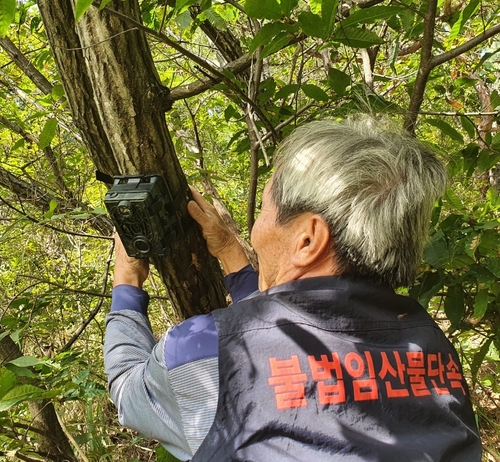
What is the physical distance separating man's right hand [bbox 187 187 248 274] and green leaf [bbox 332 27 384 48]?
690mm

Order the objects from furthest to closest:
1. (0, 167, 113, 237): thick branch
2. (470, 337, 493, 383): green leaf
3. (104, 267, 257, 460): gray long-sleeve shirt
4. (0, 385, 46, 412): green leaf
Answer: (0, 167, 113, 237): thick branch
(470, 337, 493, 383): green leaf
(0, 385, 46, 412): green leaf
(104, 267, 257, 460): gray long-sleeve shirt

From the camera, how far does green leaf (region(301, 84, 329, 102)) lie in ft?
5.62

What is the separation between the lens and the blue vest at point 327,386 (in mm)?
985

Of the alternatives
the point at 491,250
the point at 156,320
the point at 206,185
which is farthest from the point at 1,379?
the point at 156,320

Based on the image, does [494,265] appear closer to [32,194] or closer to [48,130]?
[48,130]

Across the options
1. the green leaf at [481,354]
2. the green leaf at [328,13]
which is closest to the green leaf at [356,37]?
the green leaf at [328,13]

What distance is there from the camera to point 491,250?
1.64m

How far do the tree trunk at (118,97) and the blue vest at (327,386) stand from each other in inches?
21.8

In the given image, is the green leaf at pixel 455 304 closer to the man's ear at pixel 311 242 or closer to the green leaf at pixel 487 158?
the green leaf at pixel 487 158

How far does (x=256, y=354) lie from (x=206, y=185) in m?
1.65

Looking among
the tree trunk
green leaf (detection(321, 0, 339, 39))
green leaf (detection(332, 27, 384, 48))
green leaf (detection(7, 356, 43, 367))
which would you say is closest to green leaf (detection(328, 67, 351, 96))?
green leaf (detection(332, 27, 384, 48))

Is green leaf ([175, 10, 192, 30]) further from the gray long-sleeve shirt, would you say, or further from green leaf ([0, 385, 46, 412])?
green leaf ([0, 385, 46, 412])

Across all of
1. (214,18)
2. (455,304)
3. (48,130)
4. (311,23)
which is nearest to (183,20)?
(214,18)

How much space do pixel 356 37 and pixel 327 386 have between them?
38.6 inches
